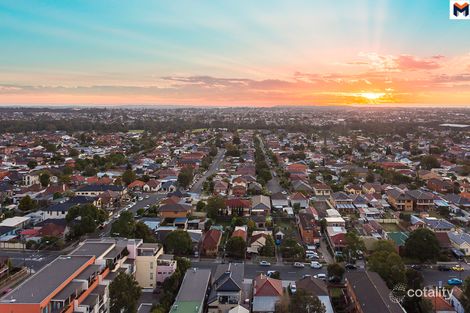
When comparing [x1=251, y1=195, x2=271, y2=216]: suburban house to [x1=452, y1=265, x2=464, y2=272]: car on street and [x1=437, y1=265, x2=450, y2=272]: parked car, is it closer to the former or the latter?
[x1=437, y1=265, x2=450, y2=272]: parked car

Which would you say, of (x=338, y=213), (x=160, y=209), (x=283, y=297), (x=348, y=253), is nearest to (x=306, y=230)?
(x=348, y=253)

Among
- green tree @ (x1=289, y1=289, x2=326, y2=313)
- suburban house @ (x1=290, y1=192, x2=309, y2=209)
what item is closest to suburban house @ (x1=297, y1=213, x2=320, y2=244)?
suburban house @ (x1=290, y1=192, x2=309, y2=209)

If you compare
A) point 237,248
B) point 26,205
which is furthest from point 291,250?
point 26,205

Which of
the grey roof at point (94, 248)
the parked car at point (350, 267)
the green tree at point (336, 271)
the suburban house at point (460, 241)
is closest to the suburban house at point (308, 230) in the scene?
the parked car at point (350, 267)

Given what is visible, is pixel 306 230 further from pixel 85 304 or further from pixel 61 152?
pixel 61 152

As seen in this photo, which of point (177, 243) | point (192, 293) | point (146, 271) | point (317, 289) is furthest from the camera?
point (177, 243)

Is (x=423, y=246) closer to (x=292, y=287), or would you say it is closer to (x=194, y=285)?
(x=292, y=287)
